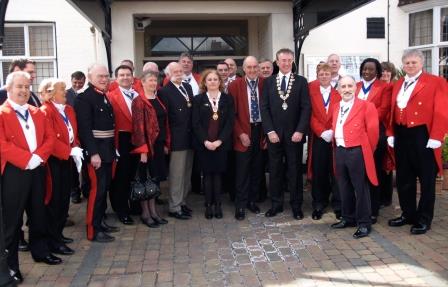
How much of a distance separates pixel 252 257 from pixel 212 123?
5.94 ft

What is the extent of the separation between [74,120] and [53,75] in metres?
4.63

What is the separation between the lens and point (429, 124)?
5.25 meters

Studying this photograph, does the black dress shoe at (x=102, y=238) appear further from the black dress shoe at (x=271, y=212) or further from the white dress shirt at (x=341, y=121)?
the white dress shirt at (x=341, y=121)

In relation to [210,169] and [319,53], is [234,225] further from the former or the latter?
[319,53]

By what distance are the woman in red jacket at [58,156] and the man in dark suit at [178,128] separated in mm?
1271

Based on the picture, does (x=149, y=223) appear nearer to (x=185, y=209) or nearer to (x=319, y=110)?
(x=185, y=209)

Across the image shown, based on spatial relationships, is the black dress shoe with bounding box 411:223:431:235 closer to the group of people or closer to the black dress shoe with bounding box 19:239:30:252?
the group of people

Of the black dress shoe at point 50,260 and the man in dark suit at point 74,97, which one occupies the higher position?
the man in dark suit at point 74,97

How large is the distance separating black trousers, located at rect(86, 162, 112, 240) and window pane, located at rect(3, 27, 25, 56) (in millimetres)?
5074

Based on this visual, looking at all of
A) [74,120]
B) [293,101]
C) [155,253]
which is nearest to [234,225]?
[155,253]

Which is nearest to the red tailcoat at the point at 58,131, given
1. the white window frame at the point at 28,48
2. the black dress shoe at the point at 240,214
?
the black dress shoe at the point at 240,214

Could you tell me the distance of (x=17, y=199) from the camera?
164 inches

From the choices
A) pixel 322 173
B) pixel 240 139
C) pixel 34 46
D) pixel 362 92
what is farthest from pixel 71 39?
pixel 362 92

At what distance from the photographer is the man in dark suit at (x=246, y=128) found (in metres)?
6.11
